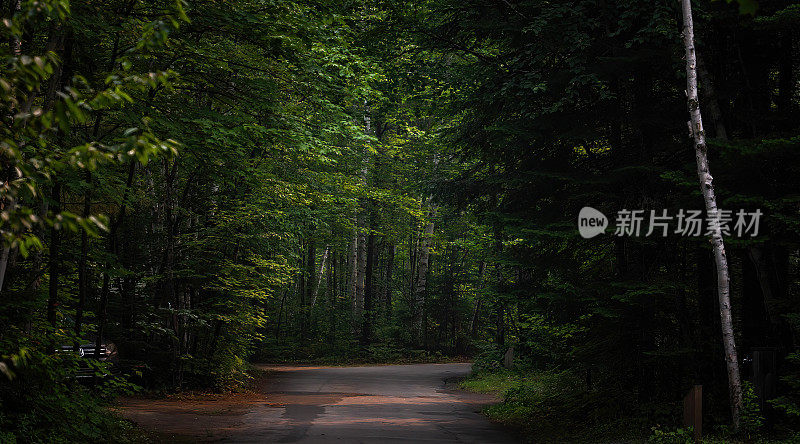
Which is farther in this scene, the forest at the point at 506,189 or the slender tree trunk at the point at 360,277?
the slender tree trunk at the point at 360,277

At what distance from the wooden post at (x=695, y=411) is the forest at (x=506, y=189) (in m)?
0.37

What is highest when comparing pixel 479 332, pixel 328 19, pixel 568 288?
pixel 328 19

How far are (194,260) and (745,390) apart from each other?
13263 millimetres

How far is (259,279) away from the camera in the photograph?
703 inches

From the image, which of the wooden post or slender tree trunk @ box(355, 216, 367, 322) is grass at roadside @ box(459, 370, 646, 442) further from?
slender tree trunk @ box(355, 216, 367, 322)

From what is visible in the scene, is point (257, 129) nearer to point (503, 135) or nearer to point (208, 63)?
point (208, 63)

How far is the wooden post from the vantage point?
358 inches

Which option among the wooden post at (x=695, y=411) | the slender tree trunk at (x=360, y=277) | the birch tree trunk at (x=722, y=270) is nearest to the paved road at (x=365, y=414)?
the wooden post at (x=695, y=411)

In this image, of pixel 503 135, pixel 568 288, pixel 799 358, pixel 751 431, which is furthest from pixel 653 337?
pixel 503 135

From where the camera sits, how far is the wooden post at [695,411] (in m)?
9.09

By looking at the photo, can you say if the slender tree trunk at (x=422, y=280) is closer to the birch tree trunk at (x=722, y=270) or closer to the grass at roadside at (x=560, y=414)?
the grass at roadside at (x=560, y=414)

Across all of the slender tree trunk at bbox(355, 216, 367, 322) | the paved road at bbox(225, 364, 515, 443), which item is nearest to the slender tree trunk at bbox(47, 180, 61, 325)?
the paved road at bbox(225, 364, 515, 443)

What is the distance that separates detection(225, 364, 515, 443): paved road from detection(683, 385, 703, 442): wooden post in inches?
141

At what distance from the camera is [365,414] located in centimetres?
1440
